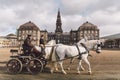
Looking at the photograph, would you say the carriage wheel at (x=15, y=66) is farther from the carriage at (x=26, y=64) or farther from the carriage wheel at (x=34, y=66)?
the carriage wheel at (x=34, y=66)

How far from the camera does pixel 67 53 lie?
14.2 metres

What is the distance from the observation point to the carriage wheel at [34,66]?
45.4 feet

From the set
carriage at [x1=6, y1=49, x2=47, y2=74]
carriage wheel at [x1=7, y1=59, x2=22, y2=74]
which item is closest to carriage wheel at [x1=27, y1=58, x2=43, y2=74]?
carriage at [x1=6, y1=49, x2=47, y2=74]

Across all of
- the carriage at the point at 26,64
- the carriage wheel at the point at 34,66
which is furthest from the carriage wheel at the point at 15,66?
the carriage wheel at the point at 34,66

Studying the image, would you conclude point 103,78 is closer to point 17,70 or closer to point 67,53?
point 67,53

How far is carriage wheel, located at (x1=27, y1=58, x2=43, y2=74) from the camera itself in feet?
45.4

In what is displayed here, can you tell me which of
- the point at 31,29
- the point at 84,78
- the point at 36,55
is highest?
the point at 31,29

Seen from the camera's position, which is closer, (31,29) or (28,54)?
(28,54)

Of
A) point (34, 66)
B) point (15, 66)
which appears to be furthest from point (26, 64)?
point (15, 66)

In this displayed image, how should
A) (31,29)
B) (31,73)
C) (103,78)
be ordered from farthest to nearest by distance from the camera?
(31,29) < (31,73) < (103,78)

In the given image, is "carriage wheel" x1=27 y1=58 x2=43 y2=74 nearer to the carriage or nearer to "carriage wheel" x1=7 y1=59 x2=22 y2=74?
the carriage

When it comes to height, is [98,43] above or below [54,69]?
above

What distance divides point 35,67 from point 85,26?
186 m

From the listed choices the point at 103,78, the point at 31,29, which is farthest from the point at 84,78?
the point at 31,29
